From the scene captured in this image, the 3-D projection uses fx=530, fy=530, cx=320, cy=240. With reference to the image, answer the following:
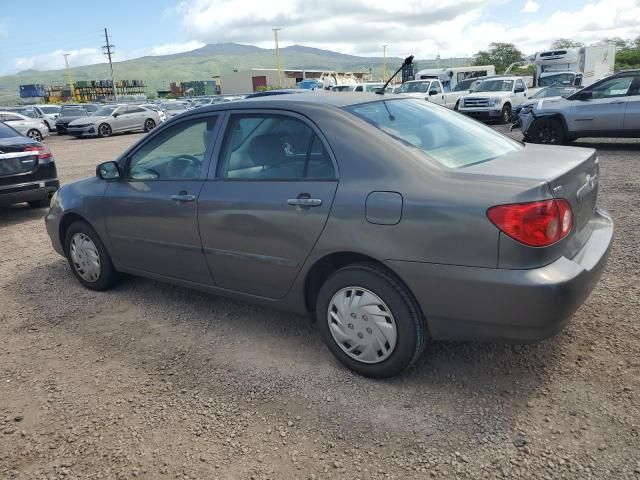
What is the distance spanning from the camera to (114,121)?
2517 cm

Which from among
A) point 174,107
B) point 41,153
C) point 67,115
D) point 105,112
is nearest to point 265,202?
point 41,153

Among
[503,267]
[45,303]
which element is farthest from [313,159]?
[45,303]

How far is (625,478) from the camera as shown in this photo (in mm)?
2238

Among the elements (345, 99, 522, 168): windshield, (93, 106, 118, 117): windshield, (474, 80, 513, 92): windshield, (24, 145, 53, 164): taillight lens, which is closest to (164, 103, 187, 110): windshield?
(93, 106, 118, 117): windshield

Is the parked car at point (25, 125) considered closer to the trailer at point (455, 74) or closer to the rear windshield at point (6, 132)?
the rear windshield at point (6, 132)

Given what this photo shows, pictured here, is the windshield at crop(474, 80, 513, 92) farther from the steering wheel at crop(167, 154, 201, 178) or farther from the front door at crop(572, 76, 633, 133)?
the steering wheel at crop(167, 154, 201, 178)

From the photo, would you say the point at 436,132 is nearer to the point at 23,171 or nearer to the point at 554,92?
the point at 23,171

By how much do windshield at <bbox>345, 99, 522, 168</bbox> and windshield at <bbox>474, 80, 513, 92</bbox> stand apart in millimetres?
18056

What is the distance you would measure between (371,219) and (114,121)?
82.5 ft

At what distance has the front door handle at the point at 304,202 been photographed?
3.00 meters

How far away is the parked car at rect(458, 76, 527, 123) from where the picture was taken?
19203 mm

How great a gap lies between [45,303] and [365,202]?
10.7ft

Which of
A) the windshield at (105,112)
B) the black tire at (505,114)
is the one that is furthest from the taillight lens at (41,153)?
the windshield at (105,112)

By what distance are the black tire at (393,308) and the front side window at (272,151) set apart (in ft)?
1.91
